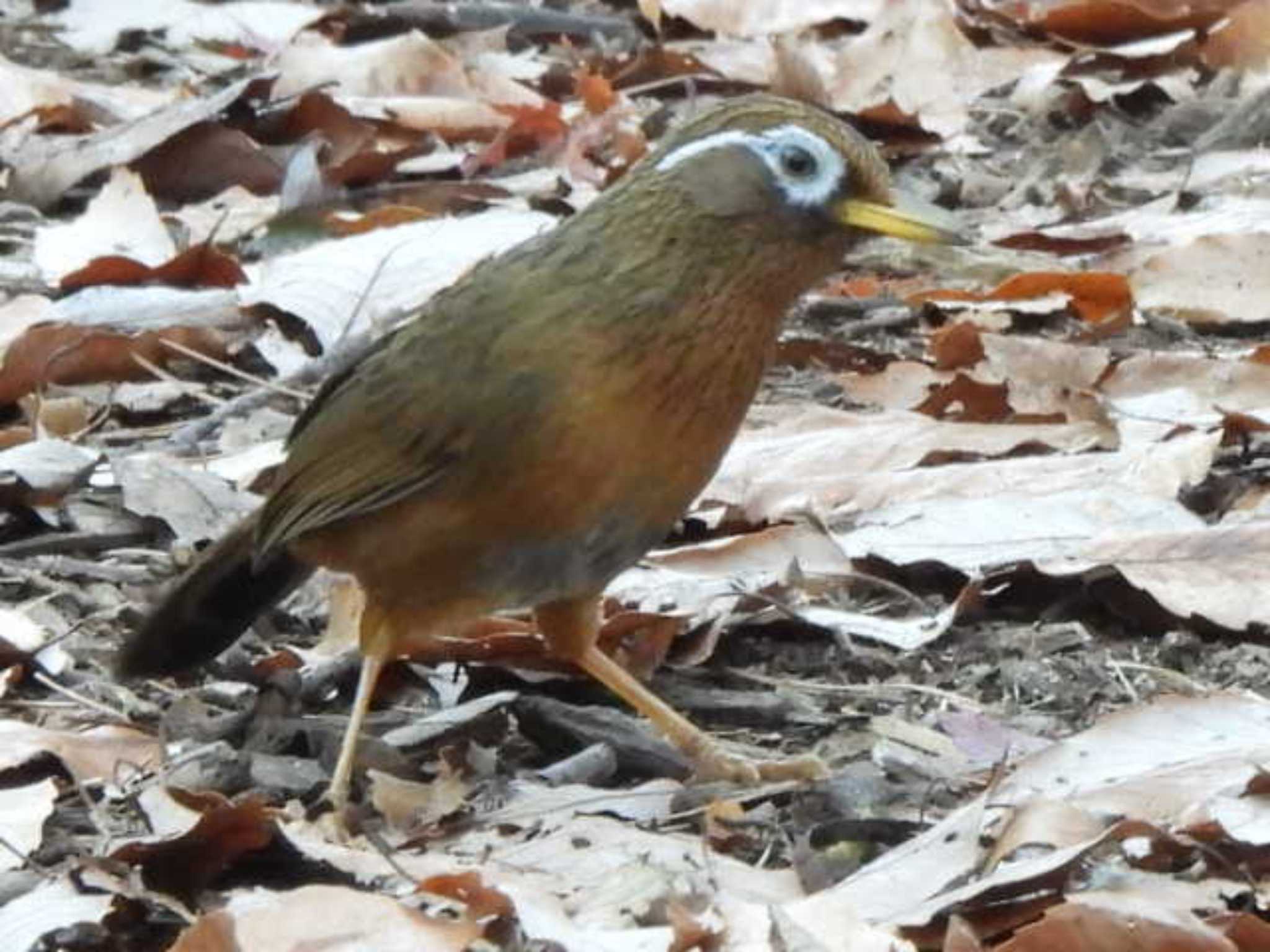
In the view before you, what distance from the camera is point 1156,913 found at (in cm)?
349

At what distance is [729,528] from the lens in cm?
549

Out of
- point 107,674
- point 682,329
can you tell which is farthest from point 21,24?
point 682,329

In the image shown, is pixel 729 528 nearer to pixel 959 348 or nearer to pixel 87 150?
pixel 959 348

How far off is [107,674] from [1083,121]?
12.5 ft

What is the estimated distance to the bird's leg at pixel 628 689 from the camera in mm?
4527

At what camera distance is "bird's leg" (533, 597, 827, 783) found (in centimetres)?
453

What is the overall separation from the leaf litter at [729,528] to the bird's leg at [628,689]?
0.05 meters

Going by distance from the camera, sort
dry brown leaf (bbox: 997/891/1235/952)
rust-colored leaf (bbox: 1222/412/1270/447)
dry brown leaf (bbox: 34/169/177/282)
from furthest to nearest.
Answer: dry brown leaf (bbox: 34/169/177/282) < rust-colored leaf (bbox: 1222/412/1270/447) < dry brown leaf (bbox: 997/891/1235/952)

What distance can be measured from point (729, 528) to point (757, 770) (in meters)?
1.05

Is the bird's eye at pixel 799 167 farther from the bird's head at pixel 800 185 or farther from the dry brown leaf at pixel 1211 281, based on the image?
the dry brown leaf at pixel 1211 281

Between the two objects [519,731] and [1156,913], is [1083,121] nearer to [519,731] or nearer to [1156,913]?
[519,731]

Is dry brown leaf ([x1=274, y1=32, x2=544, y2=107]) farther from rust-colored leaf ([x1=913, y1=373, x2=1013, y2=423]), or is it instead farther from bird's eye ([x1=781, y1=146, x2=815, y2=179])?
bird's eye ([x1=781, y1=146, x2=815, y2=179])

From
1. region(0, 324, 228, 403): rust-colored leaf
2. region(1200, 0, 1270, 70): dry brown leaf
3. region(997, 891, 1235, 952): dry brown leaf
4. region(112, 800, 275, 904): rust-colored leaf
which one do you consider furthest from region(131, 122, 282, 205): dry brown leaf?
region(997, 891, 1235, 952): dry brown leaf

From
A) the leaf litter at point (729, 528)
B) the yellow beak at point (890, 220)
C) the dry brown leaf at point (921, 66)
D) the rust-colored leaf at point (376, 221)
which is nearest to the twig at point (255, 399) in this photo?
the leaf litter at point (729, 528)
